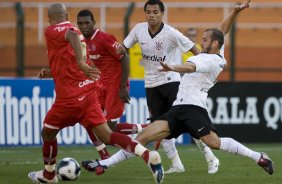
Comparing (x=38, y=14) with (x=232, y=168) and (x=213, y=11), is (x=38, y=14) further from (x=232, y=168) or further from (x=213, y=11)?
(x=232, y=168)

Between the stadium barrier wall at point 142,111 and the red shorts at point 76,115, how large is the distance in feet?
24.3

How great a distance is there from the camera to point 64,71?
11.8 m

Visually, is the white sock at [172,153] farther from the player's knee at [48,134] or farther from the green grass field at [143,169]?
the player's knee at [48,134]

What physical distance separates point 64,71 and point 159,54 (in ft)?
8.25

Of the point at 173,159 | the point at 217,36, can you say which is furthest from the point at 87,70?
the point at 173,159

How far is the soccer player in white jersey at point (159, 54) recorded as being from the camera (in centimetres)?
1392

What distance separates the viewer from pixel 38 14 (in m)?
28.7

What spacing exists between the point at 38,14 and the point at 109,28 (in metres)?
2.16

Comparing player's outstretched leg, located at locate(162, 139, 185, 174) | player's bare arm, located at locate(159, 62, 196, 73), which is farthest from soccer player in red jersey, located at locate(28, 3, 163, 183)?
player's outstretched leg, located at locate(162, 139, 185, 174)

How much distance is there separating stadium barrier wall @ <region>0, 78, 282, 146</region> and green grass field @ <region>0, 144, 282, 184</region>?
22.9 inches

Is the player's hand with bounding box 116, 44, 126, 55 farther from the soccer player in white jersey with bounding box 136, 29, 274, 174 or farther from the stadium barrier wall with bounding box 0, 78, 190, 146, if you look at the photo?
the stadium barrier wall with bounding box 0, 78, 190, 146

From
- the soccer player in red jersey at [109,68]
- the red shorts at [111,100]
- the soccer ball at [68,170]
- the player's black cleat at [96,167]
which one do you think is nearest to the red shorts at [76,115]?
the soccer ball at [68,170]

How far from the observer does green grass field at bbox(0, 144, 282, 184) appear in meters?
12.5

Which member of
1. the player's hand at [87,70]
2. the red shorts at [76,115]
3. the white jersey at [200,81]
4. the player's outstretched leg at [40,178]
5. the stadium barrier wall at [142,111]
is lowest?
the stadium barrier wall at [142,111]
